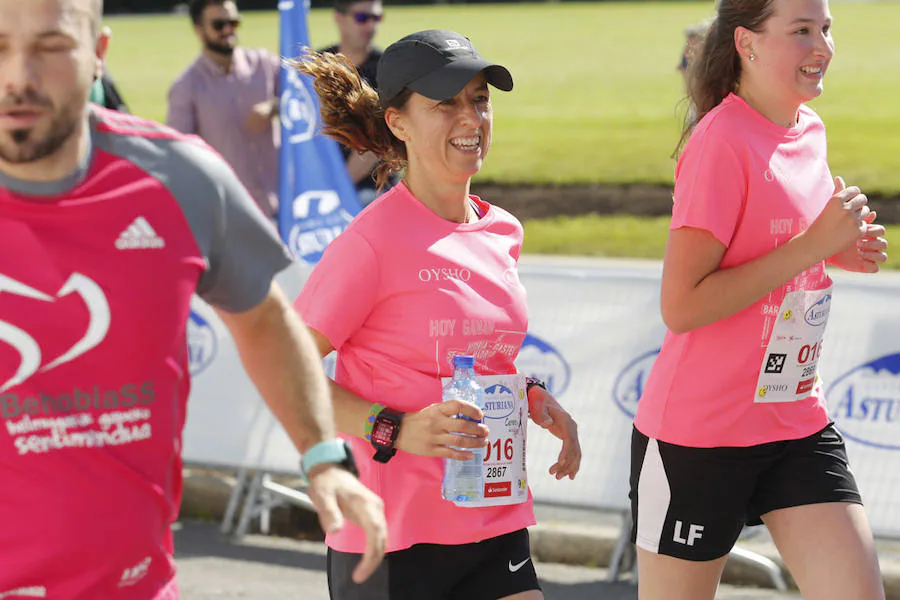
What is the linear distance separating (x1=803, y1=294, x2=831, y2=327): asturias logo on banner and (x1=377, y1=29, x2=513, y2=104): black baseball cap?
3.47 feet

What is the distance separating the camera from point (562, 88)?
34250 mm

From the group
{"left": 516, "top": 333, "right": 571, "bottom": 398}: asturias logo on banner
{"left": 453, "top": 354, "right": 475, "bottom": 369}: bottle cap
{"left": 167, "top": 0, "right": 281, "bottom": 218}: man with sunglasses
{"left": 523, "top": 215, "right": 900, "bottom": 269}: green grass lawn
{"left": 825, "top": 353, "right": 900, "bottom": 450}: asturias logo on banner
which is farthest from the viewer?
{"left": 523, "top": 215, "right": 900, "bottom": 269}: green grass lawn

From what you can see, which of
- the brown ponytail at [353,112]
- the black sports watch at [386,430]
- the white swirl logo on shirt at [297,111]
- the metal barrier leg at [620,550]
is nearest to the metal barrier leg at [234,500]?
the metal barrier leg at [620,550]

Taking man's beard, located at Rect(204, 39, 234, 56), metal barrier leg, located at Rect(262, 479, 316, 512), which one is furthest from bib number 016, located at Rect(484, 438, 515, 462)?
man's beard, located at Rect(204, 39, 234, 56)

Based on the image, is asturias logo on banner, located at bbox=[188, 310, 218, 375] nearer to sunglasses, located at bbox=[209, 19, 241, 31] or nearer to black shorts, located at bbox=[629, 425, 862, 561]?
sunglasses, located at bbox=[209, 19, 241, 31]

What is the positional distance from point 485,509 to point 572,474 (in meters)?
0.38

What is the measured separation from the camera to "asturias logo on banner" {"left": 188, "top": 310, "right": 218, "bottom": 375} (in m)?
6.84

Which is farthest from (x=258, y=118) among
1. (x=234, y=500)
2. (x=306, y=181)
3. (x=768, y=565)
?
(x=768, y=565)

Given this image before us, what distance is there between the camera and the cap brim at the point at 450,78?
11.4 ft

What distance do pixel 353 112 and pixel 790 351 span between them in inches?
53.2

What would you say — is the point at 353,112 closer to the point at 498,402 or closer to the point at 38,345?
the point at 498,402

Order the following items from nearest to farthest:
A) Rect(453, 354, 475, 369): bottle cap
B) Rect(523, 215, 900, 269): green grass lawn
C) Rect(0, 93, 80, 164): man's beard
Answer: Rect(0, 93, 80, 164): man's beard, Rect(453, 354, 475, 369): bottle cap, Rect(523, 215, 900, 269): green grass lawn

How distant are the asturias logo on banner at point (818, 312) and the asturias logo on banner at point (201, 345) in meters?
3.66

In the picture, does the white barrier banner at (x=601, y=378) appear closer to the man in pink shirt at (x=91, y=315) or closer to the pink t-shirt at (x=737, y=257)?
the pink t-shirt at (x=737, y=257)
